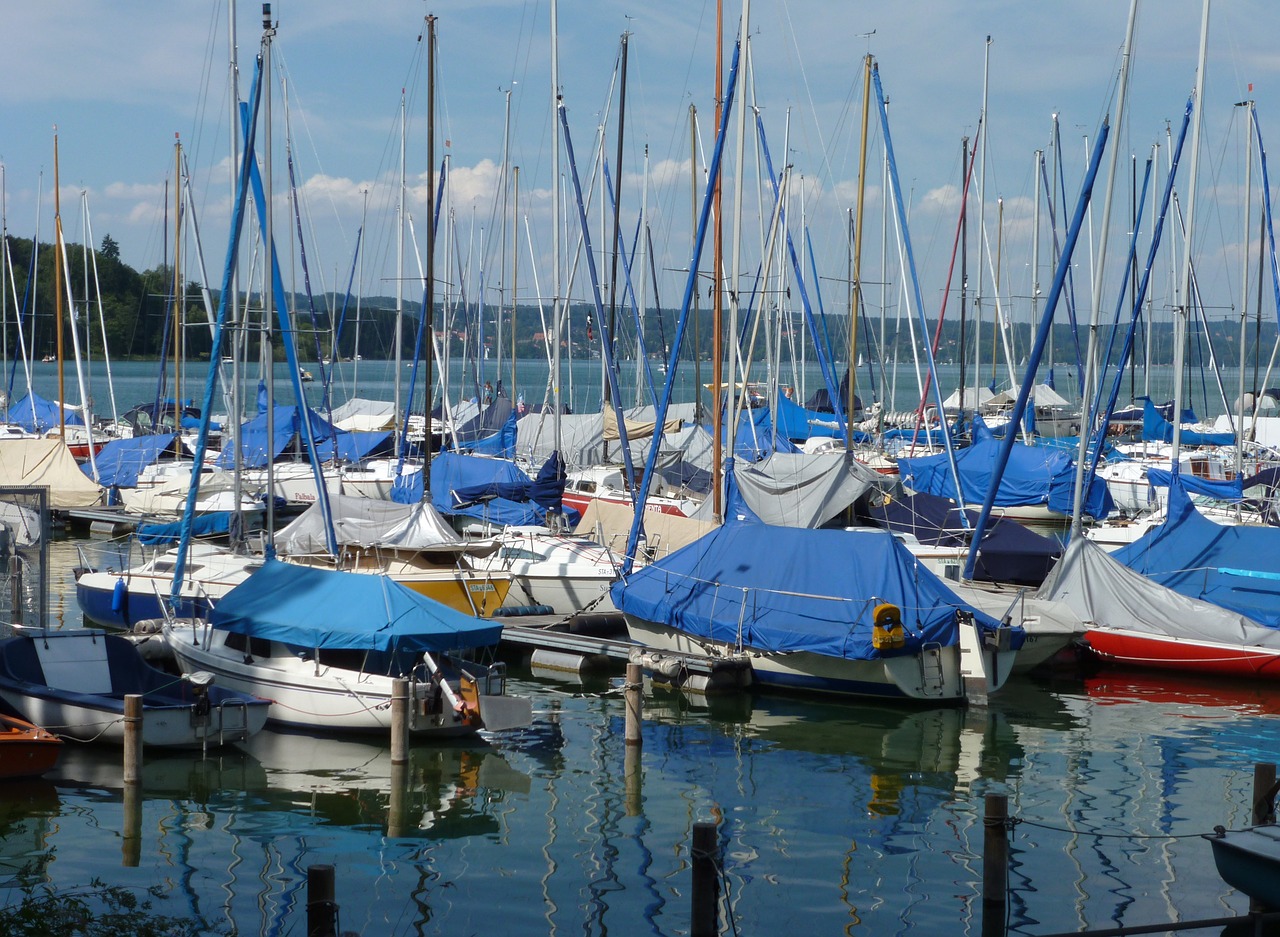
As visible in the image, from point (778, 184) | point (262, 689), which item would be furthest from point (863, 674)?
point (778, 184)

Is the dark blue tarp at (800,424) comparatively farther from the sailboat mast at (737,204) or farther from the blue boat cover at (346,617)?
the blue boat cover at (346,617)

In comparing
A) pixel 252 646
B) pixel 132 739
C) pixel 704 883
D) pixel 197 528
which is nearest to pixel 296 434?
pixel 197 528

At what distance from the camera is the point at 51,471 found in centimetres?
4141

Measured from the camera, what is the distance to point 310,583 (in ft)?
66.6

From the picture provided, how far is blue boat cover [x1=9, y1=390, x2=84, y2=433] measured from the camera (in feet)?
191

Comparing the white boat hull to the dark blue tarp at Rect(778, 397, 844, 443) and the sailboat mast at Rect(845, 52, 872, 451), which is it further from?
the dark blue tarp at Rect(778, 397, 844, 443)

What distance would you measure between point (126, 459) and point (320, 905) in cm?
3673

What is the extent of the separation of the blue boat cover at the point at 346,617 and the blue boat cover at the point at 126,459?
24254mm

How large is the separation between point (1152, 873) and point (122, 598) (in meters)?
18.0

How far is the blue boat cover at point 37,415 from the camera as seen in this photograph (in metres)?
58.2

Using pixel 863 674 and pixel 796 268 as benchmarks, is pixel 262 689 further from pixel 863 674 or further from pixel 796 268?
pixel 796 268

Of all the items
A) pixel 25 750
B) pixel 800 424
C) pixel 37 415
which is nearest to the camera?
pixel 25 750

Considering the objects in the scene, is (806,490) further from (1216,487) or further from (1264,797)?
(1264,797)

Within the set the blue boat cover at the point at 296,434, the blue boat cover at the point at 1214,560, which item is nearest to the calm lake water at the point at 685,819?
the blue boat cover at the point at 1214,560
